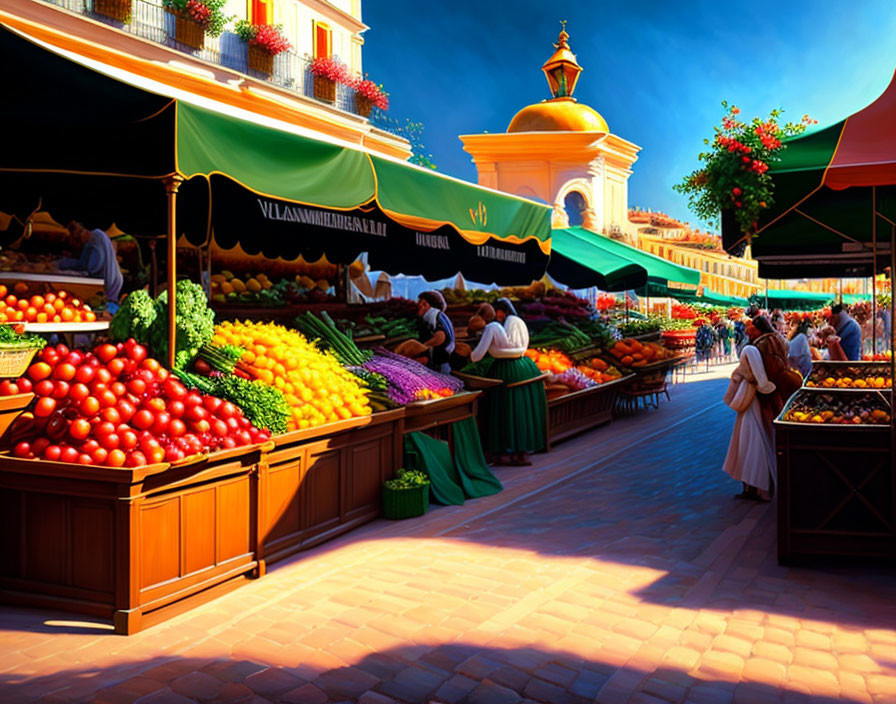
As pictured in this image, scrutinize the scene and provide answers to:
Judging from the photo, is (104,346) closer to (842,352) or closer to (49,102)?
(49,102)

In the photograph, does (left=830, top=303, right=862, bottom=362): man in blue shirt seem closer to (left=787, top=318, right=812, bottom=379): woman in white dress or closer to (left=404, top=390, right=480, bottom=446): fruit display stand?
(left=787, top=318, right=812, bottom=379): woman in white dress

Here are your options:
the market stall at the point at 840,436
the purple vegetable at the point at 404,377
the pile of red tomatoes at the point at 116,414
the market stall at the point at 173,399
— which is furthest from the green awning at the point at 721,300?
the pile of red tomatoes at the point at 116,414

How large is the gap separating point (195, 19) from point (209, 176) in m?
11.7

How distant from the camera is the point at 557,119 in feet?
95.5

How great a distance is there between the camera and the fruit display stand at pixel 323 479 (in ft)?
17.4

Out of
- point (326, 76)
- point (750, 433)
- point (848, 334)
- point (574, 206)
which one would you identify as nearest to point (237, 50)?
point (326, 76)

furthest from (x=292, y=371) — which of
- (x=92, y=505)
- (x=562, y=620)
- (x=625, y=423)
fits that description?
(x=625, y=423)

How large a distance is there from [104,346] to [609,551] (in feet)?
12.3

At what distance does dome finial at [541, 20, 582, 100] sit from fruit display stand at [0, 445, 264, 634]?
99.5 ft

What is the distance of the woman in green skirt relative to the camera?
8945mm

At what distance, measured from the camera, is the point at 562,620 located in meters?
4.35

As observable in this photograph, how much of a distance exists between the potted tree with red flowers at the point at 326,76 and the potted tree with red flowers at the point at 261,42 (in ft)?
4.62

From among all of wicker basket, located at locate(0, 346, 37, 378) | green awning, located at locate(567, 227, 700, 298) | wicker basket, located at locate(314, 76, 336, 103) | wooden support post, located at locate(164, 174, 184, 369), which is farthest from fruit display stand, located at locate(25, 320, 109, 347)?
wicker basket, located at locate(314, 76, 336, 103)

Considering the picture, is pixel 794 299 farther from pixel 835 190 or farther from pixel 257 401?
pixel 257 401
